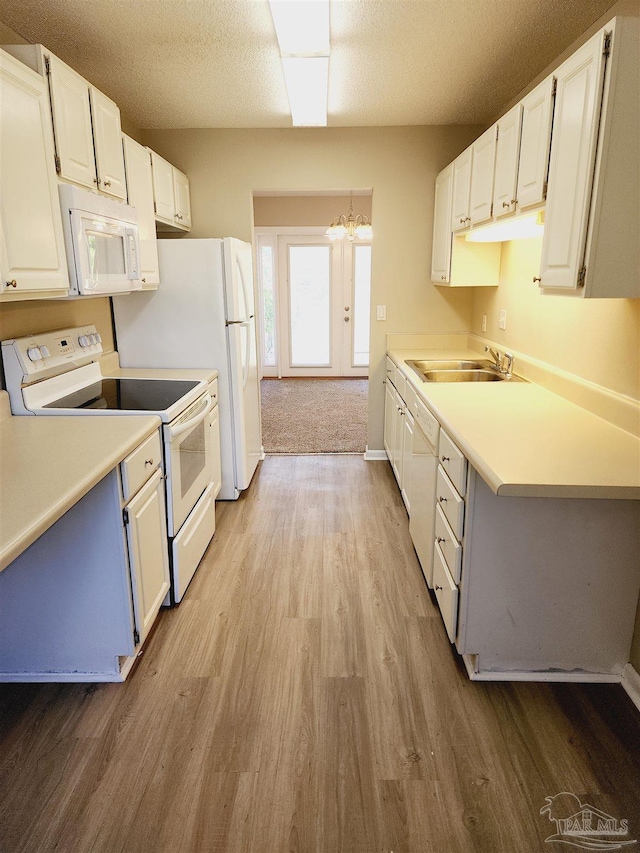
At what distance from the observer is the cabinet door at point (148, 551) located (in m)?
2.00

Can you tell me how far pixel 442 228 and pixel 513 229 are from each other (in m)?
1.12

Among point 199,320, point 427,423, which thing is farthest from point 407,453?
point 199,320

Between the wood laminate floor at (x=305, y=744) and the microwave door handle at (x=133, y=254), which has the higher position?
the microwave door handle at (x=133, y=254)

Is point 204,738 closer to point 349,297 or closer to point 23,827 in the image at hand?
point 23,827

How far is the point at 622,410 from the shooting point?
78.8 inches

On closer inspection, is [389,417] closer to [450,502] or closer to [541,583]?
[450,502]

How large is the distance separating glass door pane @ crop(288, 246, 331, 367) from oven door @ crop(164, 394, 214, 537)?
15.8ft

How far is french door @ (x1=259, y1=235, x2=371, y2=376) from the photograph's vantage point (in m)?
7.45

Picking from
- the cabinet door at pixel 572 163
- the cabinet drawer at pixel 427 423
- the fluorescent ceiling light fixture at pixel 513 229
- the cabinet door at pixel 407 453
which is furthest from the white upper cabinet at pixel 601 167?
the cabinet door at pixel 407 453

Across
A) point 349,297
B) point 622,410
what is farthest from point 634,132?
point 349,297

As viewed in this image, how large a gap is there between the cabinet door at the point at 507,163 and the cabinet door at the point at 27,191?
1849mm

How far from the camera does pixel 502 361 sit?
323 cm

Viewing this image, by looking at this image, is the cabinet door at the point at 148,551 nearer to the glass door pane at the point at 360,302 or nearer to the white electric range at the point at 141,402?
the white electric range at the point at 141,402

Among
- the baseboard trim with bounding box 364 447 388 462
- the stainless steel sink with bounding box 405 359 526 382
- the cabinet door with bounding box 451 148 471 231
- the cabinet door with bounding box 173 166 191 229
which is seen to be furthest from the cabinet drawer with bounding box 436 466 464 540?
the cabinet door with bounding box 173 166 191 229
